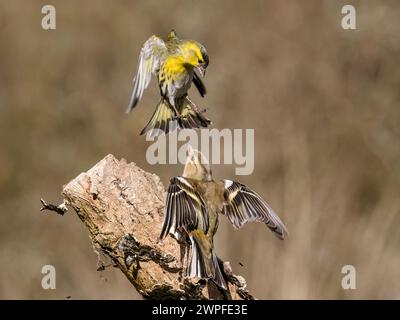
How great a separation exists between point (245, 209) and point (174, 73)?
5.59 feet

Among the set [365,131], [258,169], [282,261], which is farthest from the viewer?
[365,131]

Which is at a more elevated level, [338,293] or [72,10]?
[72,10]

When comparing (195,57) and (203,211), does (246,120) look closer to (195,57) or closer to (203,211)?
(195,57)

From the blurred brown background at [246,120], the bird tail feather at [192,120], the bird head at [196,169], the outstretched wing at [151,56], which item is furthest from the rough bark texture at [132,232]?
the blurred brown background at [246,120]

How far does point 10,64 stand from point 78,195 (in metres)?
7.28

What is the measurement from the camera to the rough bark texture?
598 centimetres

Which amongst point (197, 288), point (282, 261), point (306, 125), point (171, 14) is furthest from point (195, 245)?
point (171, 14)

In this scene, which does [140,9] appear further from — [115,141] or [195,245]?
[195,245]

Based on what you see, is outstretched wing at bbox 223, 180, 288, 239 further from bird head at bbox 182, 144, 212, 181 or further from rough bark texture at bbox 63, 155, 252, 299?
rough bark texture at bbox 63, 155, 252, 299

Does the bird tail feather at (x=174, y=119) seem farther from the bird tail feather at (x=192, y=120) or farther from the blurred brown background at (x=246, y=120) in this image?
the blurred brown background at (x=246, y=120)

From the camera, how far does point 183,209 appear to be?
6113mm

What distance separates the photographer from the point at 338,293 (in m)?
10.0

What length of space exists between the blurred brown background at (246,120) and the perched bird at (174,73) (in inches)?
93.6

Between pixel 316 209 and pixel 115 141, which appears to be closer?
pixel 316 209
